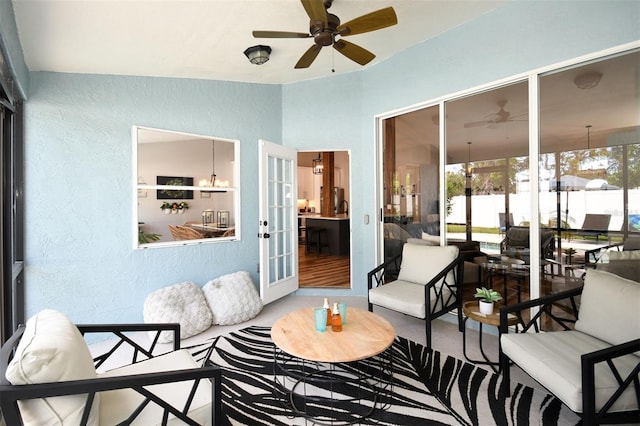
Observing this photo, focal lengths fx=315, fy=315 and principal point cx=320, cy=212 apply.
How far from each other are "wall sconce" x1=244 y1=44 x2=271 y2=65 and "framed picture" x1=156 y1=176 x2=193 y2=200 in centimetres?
175

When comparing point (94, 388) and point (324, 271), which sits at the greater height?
point (94, 388)

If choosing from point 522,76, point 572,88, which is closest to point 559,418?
point 572,88

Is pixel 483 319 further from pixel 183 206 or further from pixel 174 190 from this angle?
pixel 183 206

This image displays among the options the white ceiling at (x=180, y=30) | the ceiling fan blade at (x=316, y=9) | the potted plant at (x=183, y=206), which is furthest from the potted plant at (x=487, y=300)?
the potted plant at (x=183, y=206)

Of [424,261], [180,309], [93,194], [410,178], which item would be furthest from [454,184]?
[93,194]

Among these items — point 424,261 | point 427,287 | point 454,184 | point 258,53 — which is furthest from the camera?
point 454,184

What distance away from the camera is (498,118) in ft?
10.5

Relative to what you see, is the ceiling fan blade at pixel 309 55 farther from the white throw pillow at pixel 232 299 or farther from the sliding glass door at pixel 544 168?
the white throw pillow at pixel 232 299

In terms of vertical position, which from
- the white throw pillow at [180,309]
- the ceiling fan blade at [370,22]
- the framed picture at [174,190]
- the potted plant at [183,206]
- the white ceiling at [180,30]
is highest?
the white ceiling at [180,30]

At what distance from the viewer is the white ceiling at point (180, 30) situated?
2451mm

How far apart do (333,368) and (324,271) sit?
3.33 meters

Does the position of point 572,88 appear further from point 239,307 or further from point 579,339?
point 239,307

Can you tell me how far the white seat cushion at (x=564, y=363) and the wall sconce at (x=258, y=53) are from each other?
328cm

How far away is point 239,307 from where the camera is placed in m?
3.56
